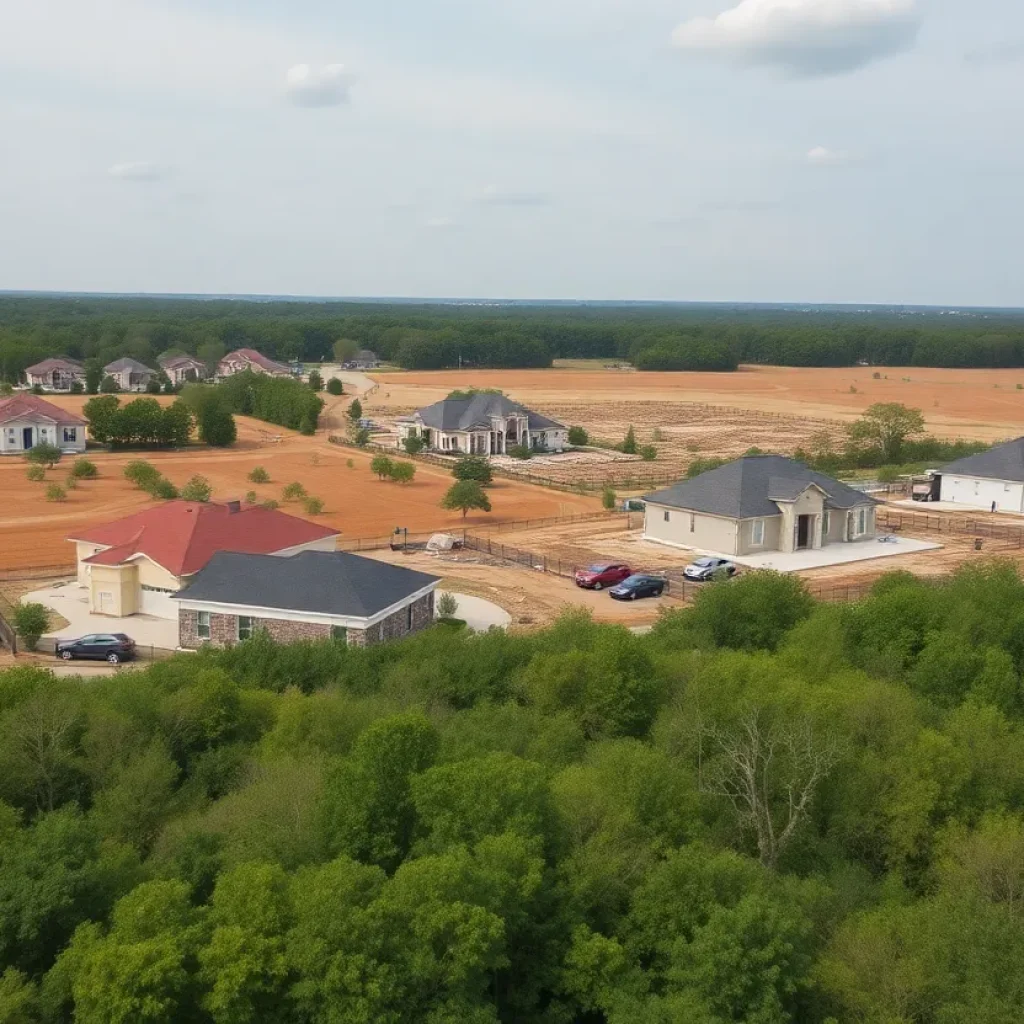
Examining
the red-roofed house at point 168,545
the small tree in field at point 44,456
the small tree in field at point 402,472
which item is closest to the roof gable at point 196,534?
the red-roofed house at point 168,545

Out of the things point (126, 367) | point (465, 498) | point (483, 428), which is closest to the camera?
point (465, 498)

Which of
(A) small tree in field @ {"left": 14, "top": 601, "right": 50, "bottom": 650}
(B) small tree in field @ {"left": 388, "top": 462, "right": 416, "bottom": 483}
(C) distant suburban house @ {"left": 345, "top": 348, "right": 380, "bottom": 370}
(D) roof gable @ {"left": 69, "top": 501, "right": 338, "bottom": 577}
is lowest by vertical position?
(A) small tree in field @ {"left": 14, "top": 601, "right": 50, "bottom": 650}

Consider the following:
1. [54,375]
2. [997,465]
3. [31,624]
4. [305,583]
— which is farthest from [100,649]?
[54,375]

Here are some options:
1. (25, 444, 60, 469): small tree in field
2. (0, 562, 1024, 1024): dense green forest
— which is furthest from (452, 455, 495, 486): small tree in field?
(0, 562, 1024, 1024): dense green forest

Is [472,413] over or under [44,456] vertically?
over

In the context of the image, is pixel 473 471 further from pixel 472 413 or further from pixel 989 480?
pixel 989 480

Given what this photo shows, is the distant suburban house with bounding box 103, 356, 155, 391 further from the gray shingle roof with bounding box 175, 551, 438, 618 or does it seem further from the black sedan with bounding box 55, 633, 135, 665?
the black sedan with bounding box 55, 633, 135, 665
